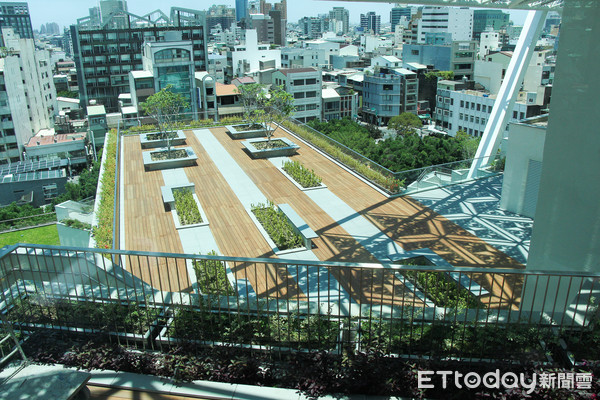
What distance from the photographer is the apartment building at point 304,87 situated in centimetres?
4725

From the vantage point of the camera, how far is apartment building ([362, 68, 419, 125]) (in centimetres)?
5472

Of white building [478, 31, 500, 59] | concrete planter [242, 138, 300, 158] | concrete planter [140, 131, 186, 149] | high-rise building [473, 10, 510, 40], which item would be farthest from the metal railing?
high-rise building [473, 10, 510, 40]

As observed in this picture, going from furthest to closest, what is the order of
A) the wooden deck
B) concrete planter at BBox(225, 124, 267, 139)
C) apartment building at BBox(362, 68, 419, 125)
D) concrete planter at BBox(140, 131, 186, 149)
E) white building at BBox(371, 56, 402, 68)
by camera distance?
white building at BBox(371, 56, 402, 68)
apartment building at BBox(362, 68, 419, 125)
concrete planter at BBox(225, 124, 267, 139)
concrete planter at BBox(140, 131, 186, 149)
the wooden deck

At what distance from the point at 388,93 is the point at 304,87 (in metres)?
12.1

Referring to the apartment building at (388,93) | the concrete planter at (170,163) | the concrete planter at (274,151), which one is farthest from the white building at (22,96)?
the apartment building at (388,93)

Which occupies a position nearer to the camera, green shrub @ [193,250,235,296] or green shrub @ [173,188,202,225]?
green shrub @ [193,250,235,296]

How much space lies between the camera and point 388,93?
55.2 meters

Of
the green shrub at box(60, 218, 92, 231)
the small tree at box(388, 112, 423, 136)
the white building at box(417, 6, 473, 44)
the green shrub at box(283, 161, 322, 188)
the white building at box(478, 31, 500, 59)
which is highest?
the white building at box(417, 6, 473, 44)

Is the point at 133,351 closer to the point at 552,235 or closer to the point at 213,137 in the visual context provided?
the point at 552,235

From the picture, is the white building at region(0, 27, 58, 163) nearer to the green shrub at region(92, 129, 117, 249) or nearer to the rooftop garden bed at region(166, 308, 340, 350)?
the green shrub at region(92, 129, 117, 249)

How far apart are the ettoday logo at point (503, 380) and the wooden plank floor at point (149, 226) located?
3677 mm

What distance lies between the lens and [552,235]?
4434 millimetres

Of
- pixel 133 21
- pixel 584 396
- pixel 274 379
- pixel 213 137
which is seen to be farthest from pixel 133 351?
pixel 133 21

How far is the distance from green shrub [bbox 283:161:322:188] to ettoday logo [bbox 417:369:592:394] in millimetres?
7713
